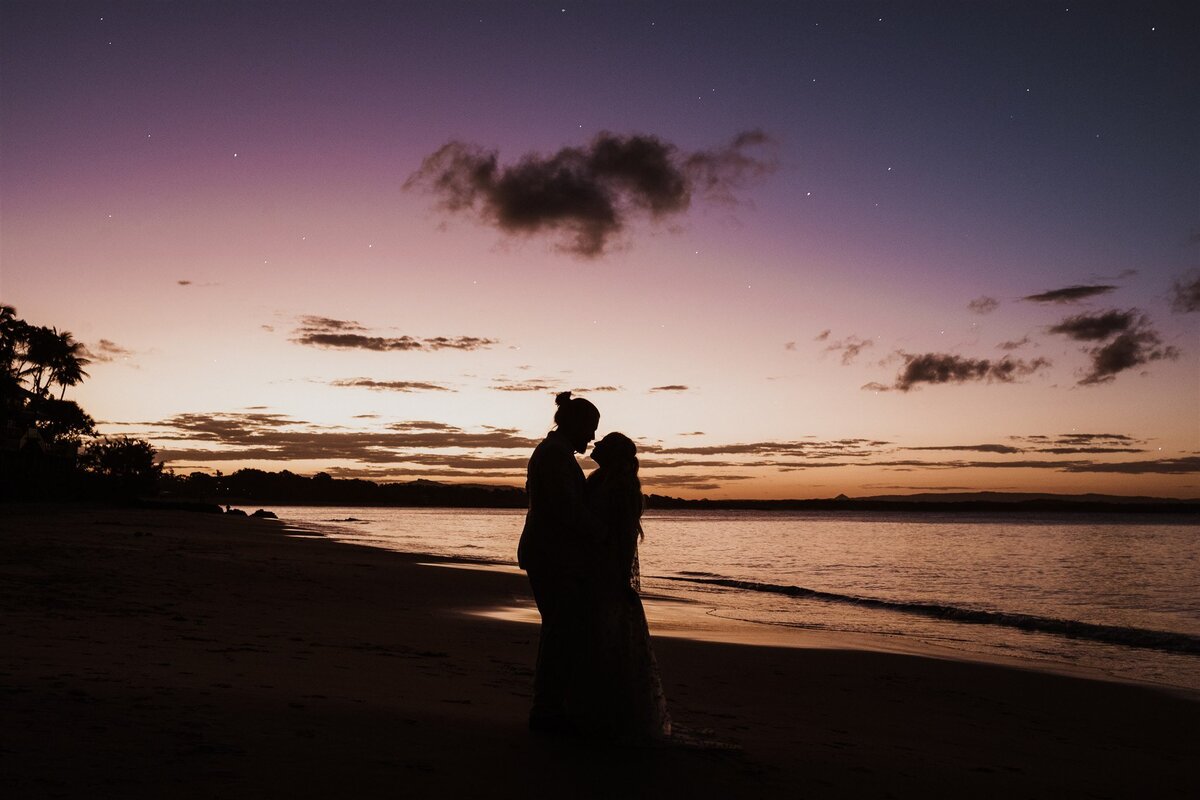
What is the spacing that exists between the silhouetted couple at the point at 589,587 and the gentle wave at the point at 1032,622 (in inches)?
659

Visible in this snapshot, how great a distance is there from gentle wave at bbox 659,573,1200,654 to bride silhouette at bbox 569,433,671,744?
16.7 meters

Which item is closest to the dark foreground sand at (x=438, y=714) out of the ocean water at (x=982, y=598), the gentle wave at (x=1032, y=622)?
the ocean water at (x=982, y=598)

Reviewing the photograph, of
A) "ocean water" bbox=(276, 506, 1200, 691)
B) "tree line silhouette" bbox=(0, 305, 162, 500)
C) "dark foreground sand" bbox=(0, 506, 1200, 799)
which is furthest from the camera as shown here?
"tree line silhouette" bbox=(0, 305, 162, 500)

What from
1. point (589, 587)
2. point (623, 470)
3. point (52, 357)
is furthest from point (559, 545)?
point (52, 357)

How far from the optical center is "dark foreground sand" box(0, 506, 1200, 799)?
15.6 feet

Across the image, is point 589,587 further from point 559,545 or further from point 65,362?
point 65,362

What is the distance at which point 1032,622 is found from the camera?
21.7 meters

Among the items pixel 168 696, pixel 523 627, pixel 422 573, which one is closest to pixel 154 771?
pixel 168 696

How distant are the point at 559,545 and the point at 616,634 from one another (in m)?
0.71

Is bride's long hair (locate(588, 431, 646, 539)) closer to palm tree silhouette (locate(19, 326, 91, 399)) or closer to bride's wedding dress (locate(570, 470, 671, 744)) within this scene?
bride's wedding dress (locate(570, 470, 671, 744))

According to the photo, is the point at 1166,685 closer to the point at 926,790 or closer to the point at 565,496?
the point at 926,790

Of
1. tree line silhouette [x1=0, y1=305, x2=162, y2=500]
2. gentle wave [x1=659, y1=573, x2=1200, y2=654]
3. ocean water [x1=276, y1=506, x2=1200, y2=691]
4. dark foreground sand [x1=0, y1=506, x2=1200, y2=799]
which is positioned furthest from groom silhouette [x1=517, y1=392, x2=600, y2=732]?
tree line silhouette [x1=0, y1=305, x2=162, y2=500]

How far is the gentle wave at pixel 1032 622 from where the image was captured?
18656mm

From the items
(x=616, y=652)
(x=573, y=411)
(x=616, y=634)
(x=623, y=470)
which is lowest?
(x=616, y=652)
